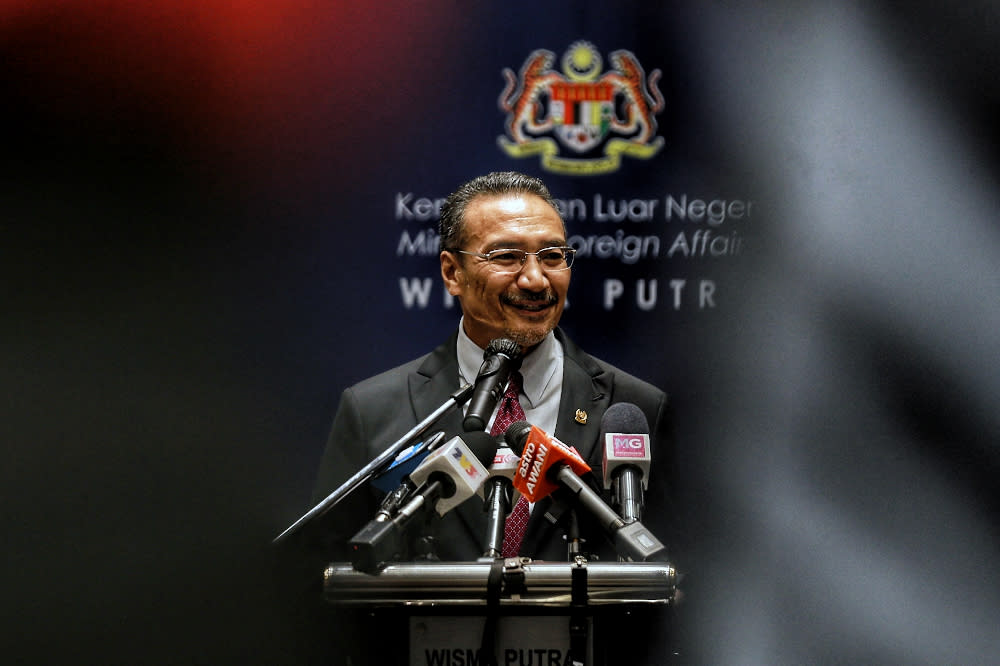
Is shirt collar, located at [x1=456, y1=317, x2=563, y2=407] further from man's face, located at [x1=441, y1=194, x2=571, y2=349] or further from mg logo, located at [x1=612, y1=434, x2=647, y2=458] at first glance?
mg logo, located at [x1=612, y1=434, x2=647, y2=458]

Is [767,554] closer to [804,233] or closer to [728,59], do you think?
[804,233]

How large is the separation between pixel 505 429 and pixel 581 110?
135 cm

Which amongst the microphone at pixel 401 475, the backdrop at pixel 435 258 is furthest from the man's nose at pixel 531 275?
the microphone at pixel 401 475

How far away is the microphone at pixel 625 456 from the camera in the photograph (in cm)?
185

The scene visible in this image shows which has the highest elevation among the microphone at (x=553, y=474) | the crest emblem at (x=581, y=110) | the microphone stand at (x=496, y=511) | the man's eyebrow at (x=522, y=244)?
the crest emblem at (x=581, y=110)

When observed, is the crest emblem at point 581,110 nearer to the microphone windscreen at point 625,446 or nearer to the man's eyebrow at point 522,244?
the man's eyebrow at point 522,244

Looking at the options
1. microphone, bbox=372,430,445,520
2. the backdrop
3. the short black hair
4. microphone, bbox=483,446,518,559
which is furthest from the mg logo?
the backdrop

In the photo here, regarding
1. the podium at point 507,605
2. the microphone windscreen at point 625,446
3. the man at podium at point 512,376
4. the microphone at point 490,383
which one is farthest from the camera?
the man at podium at point 512,376

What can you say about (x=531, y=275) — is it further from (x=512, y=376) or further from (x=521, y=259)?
(x=512, y=376)

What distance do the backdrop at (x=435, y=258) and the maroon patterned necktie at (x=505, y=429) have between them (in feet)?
2.11

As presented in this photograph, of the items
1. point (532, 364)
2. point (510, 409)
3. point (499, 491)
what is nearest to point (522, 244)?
point (532, 364)

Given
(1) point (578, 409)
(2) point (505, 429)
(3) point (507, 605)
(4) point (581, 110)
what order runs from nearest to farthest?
(3) point (507, 605), (2) point (505, 429), (1) point (578, 409), (4) point (581, 110)

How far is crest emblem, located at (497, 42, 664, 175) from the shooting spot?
3215mm

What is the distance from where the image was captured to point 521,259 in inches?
105
